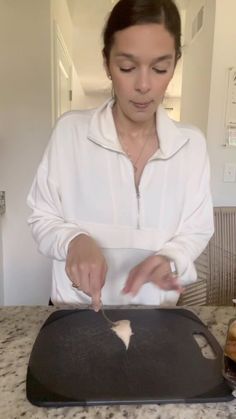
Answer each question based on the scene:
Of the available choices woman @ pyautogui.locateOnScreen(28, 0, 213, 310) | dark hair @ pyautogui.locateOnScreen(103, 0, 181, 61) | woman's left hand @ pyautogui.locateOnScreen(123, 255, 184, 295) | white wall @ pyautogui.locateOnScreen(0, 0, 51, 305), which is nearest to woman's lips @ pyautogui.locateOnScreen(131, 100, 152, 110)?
woman @ pyautogui.locateOnScreen(28, 0, 213, 310)

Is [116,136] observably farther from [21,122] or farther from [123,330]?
[21,122]

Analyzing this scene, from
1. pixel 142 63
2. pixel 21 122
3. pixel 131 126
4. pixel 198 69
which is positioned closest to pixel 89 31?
pixel 198 69

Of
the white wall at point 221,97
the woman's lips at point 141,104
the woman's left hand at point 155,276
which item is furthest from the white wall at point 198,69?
the woman's left hand at point 155,276

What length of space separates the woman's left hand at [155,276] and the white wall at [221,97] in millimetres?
1414

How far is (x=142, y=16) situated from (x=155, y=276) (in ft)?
1.82

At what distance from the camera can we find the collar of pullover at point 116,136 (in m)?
0.91

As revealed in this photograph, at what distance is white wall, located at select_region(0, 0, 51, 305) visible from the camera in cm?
178

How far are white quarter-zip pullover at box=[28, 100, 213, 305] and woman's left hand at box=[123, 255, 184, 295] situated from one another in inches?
7.9

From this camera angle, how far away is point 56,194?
918 mm

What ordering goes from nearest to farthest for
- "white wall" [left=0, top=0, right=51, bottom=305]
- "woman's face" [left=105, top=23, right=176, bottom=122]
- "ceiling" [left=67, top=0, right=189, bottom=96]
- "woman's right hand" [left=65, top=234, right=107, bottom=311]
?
"woman's right hand" [left=65, top=234, right=107, bottom=311]
"woman's face" [left=105, top=23, right=176, bottom=122]
"white wall" [left=0, top=0, right=51, bottom=305]
"ceiling" [left=67, top=0, right=189, bottom=96]

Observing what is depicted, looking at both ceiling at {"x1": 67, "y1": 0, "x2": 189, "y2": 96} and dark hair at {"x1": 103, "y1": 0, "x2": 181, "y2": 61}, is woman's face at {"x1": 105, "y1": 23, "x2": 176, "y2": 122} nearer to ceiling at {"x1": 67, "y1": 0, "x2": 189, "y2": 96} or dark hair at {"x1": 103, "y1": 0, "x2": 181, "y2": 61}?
dark hair at {"x1": 103, "y1": 0, "x2": 181, "y2": 61}

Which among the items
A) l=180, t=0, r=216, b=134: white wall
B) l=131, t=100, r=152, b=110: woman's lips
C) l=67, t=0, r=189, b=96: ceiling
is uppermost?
l=67, t=0, r=189, b=96: ceiling

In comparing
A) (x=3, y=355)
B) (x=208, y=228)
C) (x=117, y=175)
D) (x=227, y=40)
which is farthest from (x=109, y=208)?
(x=227, y=40)

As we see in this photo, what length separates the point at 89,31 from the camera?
3.58 metres
